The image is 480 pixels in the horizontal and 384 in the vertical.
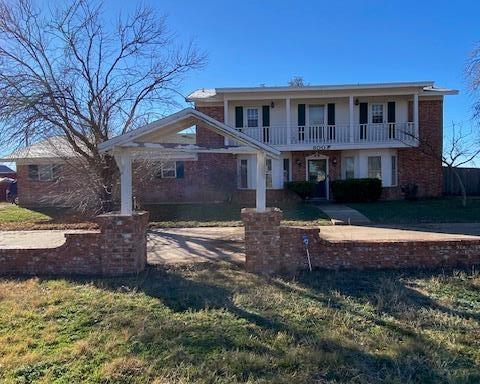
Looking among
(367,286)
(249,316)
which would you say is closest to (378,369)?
(249,316)

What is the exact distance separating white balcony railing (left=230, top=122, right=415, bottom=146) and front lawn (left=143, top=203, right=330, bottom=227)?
3.81m

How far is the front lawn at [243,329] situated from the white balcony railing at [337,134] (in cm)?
1471

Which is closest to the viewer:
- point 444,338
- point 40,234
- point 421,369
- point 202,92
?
point 421,369

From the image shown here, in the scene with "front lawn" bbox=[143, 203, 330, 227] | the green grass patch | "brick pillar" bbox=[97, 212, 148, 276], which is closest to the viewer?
"brick pillar" bbox=[97, 212, 148, 276]

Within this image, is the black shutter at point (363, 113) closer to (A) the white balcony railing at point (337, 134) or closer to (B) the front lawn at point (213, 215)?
(A) the white balcony railing at point (337, 134)

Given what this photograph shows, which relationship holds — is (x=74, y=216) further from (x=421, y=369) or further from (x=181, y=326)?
(x=421, y=369)

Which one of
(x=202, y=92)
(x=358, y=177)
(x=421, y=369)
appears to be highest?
(x=202, y=92)

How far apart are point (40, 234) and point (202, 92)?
48.5ft

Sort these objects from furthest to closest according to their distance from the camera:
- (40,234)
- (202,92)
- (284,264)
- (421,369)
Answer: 1. (202,92)
2. (40,234)
3. (284,264)
4. (421,369)

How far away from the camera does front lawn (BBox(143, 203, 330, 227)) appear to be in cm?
1413

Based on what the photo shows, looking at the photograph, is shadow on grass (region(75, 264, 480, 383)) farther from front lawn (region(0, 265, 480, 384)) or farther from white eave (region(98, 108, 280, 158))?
white eave (region(98, 108, 280, 158))

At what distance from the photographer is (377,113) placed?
72.0 feet

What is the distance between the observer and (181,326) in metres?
4.84

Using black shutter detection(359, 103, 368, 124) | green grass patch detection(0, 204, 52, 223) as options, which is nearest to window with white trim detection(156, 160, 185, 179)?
green grass patch detection(0, 204, 52, 223)
